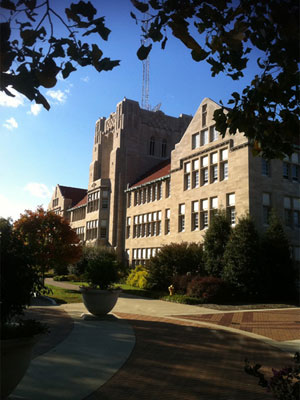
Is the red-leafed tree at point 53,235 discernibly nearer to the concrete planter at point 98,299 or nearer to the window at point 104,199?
the concrete planter at point 98,299

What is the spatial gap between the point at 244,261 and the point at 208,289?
3.17m

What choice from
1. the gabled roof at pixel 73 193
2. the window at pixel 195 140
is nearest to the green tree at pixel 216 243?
the window at pixel 195 140

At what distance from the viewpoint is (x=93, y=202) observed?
53.6 metres

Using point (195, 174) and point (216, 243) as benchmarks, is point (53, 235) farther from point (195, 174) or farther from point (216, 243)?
point (195, 174)

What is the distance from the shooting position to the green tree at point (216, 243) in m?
25.3

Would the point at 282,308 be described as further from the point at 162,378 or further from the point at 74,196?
the point at 74,196

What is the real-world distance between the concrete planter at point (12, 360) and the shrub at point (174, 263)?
21671 millimetres

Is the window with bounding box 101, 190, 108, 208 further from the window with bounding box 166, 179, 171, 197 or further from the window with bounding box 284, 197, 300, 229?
the window with bounding box 284, 197, 300, 229

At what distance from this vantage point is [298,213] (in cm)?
2902

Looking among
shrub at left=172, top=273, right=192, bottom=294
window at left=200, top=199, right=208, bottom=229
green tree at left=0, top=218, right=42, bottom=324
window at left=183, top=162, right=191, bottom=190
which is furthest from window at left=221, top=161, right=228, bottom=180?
green tree at left=0, top=218, right=42, bottom=324

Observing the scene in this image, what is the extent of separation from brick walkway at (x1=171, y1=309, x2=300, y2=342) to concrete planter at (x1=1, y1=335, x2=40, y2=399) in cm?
844

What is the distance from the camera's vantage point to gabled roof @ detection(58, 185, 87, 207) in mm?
69750

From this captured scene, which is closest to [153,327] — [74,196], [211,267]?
[211,267]

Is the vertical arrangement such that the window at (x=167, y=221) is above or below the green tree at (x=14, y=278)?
above
